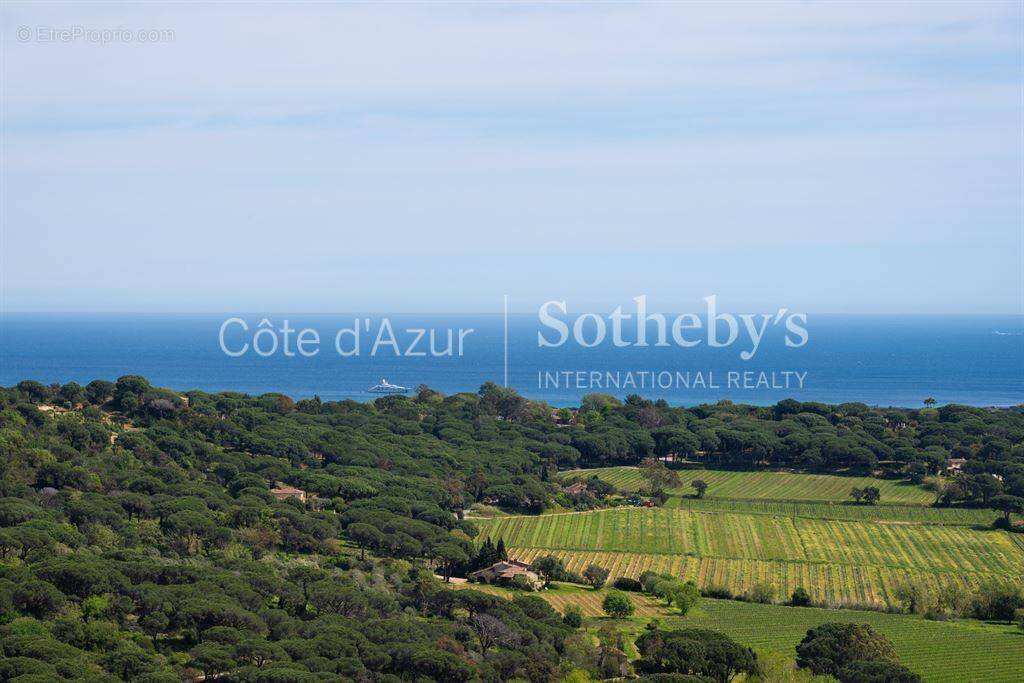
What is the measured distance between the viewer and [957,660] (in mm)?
33812

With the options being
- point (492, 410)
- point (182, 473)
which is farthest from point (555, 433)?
point (182, 473)

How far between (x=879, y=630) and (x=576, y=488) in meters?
25.8

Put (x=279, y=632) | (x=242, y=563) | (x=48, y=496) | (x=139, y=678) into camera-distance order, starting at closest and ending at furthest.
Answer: (x=139, y=678) → (x=279, y=632) → (x=242, y=563) → (x=48, y=496)

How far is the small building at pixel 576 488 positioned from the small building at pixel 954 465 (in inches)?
847

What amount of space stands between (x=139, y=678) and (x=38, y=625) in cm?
395

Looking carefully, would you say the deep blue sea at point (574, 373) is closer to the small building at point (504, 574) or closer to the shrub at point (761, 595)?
the shrub at point (761, 595)

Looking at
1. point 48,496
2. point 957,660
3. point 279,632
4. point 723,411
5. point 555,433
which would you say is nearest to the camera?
point 279,632

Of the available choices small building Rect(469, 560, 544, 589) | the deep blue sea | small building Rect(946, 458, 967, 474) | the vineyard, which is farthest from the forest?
the deep blue sea

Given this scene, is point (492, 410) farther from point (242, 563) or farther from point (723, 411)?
point (242, 563)

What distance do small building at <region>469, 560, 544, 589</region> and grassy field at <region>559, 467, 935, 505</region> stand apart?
19424 mm

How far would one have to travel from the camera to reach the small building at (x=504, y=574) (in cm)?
4303

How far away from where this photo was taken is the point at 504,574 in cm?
4341

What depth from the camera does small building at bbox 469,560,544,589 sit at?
4303cm

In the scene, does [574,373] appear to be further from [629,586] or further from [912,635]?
[912,635]
